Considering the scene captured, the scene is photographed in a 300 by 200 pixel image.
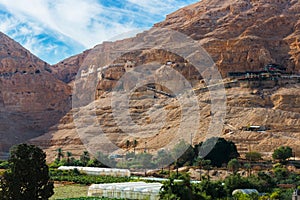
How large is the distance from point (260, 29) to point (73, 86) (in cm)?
5394

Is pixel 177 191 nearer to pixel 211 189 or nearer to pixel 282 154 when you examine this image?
pixel 211 189

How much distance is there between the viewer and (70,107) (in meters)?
125

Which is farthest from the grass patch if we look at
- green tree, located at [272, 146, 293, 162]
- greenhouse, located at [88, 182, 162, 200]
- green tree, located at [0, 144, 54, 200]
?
green tree, located at [272, 146, 293, 162]

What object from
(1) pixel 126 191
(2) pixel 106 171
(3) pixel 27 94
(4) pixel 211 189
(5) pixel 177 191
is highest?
(3) pixel 27 94

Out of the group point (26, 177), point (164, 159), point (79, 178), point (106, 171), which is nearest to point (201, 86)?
point (164, 159)

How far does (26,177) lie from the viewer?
26047 millimetres

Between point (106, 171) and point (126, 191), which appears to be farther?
point (106, 171)

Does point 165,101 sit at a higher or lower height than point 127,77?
lower

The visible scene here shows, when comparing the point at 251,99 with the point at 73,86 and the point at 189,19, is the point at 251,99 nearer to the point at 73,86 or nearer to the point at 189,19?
the point at 189,19

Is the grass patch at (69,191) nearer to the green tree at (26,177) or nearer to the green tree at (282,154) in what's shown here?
the green tree at (26,177)

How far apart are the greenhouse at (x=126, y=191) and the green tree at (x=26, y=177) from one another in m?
9.08

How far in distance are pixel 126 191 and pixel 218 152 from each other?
25.2m

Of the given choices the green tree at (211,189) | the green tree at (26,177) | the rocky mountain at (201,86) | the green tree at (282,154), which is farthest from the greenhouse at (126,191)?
the rocky mountain at (201,86)

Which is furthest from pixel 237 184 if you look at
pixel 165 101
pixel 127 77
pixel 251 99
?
pixel 127 77
